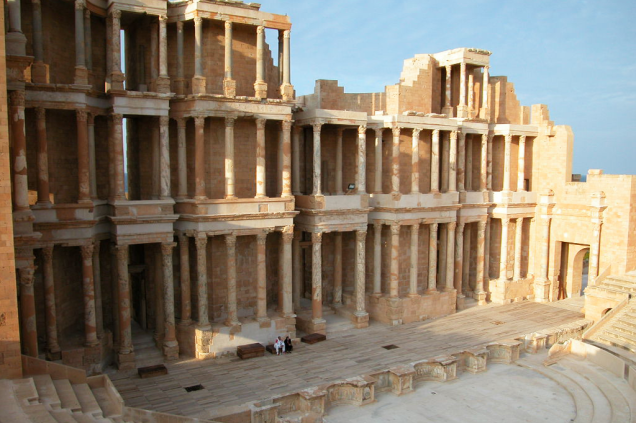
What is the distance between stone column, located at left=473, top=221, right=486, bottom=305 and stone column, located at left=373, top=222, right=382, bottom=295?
7191 millimetres

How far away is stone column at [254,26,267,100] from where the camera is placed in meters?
24.4

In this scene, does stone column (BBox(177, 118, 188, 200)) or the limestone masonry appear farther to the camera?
stone column (BBox(177, 118, 188, 200))

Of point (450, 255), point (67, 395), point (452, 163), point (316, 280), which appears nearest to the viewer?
point (67, 395)

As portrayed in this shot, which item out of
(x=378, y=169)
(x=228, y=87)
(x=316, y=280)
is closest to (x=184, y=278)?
(x=316, y=280)

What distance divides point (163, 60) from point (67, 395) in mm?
13687

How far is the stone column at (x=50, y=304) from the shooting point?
1975cm

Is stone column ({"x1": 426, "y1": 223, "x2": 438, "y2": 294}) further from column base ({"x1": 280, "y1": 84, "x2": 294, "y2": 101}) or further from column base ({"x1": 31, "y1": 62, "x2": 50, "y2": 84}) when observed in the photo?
column base ({"x1": 31, "y1": 62, "x2": 50, "y2": 84})

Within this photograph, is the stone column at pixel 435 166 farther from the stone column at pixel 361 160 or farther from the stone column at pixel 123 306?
the stone column at pixel 123 306

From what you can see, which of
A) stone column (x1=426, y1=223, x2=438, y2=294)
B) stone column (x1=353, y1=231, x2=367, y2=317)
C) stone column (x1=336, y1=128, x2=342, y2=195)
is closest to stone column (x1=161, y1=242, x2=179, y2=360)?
stone column (x1=353, y1=231, x2=367, y2=317)

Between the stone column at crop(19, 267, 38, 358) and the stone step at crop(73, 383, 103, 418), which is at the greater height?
the stone column at crop(19, 267, 38, 358)

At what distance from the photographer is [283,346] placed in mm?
24219

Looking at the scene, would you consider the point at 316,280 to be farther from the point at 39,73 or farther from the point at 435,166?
the point at 39,73

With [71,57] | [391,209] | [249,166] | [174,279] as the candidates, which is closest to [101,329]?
[174,279]

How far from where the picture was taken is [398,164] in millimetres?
29500
